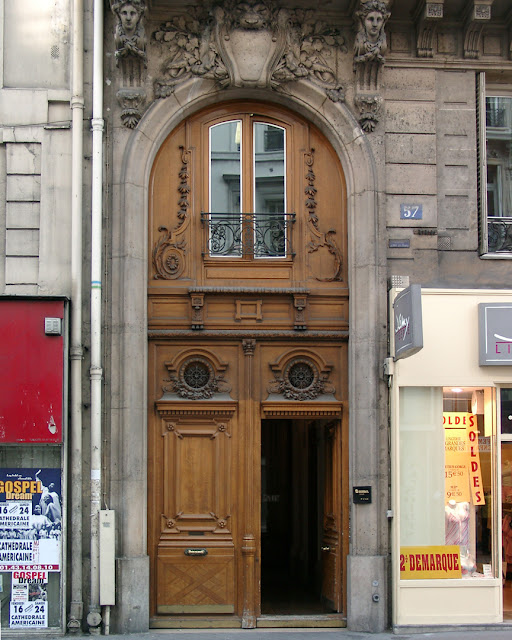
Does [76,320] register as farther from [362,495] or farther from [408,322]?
[362,495]

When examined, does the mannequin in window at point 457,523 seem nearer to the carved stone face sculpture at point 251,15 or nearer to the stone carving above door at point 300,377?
the stone carving above door at point 300,377

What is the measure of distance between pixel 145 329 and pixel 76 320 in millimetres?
851

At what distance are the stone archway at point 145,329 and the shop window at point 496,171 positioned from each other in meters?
1.53

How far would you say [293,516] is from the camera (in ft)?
48.2

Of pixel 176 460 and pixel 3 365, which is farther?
pixel 176 460

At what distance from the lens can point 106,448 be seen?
10562mm

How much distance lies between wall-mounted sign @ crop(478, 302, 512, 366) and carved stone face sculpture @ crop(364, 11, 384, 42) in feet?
11.9

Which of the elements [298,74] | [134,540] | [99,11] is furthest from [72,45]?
[134,540]

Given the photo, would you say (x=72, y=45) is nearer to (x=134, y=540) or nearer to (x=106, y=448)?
(x=106, y=448)

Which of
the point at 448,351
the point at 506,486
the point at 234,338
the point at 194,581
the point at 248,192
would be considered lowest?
the point at 194,581

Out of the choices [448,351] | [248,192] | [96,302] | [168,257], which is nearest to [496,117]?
[448,351]

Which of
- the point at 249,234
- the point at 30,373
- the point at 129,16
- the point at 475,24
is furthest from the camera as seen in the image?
the point at 475,24

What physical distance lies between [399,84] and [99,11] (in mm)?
3888

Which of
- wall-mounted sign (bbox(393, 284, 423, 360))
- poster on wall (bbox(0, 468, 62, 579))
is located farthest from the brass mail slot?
wall-mounted sign (bbox(393, 284, 423, 360))
